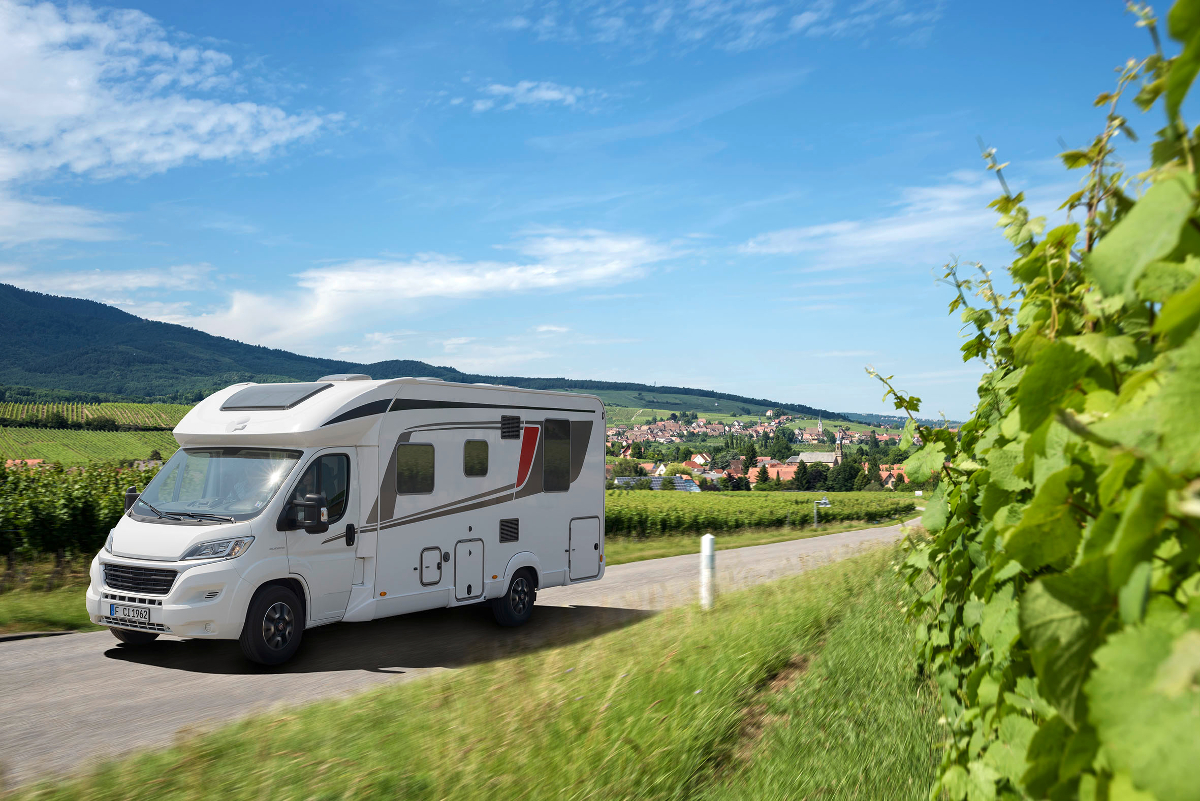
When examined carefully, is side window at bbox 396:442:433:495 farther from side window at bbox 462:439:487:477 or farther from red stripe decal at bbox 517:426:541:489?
red stripe decal at bbox 517:426:541:489

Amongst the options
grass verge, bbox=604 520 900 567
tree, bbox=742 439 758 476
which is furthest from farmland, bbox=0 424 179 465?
tree, bbox=742 439 758 476

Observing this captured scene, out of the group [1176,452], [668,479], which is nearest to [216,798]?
[1176,452]

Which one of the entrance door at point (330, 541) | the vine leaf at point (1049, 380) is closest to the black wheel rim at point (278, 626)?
the entrance door at point (330, 541)

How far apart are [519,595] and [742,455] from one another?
96829mm

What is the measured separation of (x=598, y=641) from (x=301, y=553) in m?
3.11

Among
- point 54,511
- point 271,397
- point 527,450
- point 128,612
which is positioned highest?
point 271,397

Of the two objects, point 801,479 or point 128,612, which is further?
point 801,479

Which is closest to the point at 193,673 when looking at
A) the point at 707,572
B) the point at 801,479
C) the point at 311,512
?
the point at 311,512

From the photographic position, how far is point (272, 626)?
786 cm

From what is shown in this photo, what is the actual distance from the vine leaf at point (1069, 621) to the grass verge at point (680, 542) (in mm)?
15807

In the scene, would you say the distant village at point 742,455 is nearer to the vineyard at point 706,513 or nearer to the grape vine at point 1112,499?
the grape vine at point 1112,499

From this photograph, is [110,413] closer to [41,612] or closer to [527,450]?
[41,612]

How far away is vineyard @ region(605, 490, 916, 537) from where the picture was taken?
2645 centimetres

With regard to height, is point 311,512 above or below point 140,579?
above
